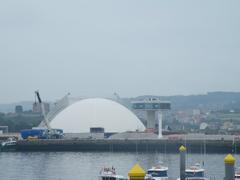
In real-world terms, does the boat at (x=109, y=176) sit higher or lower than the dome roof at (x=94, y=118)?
lower

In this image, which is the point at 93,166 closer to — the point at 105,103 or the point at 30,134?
the point at 30,134

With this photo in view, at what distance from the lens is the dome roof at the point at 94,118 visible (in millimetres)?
108688

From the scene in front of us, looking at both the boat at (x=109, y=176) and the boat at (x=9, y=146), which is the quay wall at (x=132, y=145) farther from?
the boat at (x=109, y=176)

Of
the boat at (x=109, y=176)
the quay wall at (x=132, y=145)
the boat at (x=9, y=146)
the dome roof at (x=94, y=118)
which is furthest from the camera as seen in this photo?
the dome roof at (x=94, y=118)

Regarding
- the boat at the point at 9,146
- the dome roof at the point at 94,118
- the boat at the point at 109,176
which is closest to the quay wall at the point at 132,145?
the boat at the point at 9,146

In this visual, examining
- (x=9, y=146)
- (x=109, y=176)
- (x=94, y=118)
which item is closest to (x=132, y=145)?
(x=9, y=146)

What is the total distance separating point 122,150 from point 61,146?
7.85m

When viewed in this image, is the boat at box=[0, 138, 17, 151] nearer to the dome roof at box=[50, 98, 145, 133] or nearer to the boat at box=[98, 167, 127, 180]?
the dome roof at box=[50, 98, 145, 133]

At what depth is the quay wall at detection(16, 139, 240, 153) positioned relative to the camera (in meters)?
82.2

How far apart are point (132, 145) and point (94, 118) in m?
23.3

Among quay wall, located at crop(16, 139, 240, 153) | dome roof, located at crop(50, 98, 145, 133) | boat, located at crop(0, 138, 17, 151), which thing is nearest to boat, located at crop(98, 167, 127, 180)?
quay wall, located at crop(16, 139, 240, 153)

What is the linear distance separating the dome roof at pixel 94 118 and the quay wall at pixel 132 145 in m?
17.2

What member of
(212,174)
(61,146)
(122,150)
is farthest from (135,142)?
(212,174)

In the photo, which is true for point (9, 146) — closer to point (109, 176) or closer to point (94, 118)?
point (94, 118)
